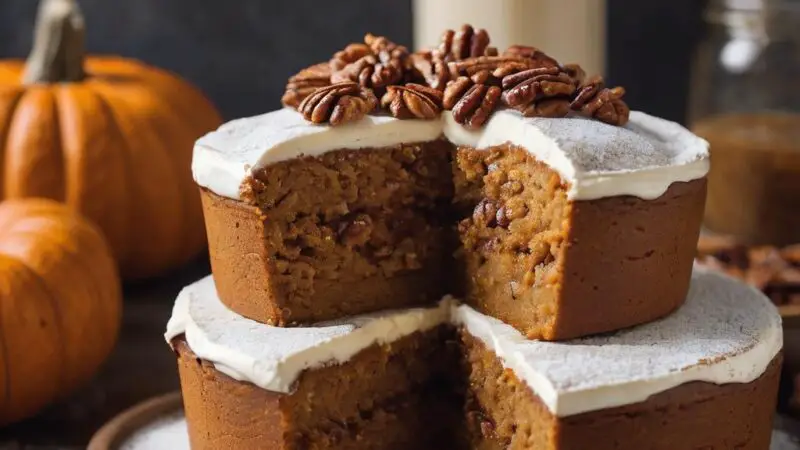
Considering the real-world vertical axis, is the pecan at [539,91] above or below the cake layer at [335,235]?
above

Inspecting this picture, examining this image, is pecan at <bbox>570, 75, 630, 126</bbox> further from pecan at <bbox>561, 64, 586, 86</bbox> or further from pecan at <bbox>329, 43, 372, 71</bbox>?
pecan at <bbox>329, 43, 372, 71</bbox>

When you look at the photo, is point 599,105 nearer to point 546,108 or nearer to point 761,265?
point 546,108

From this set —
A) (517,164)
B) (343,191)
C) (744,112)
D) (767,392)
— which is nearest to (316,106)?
(343,191)

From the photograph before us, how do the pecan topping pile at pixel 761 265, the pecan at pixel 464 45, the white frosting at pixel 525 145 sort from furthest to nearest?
the pecan topping pile at pixel 761 265 → the pecan at pixel 464 45 → the white frosting at pixel 525 145

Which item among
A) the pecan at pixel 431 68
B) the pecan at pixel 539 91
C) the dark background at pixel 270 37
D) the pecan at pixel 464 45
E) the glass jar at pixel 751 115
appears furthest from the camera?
the dark background at pixel 270 37

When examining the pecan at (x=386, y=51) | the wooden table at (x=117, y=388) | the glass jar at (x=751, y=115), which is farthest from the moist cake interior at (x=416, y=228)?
the glass jar at (x=751, y=115)

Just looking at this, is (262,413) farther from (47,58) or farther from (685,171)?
(47,58)

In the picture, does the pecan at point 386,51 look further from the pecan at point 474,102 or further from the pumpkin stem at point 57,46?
the pumpkin stem at point 57,46

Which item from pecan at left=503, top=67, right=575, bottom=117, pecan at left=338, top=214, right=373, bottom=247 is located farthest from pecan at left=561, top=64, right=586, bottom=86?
pecan at left=338, top=214, right=373, bottom=247
